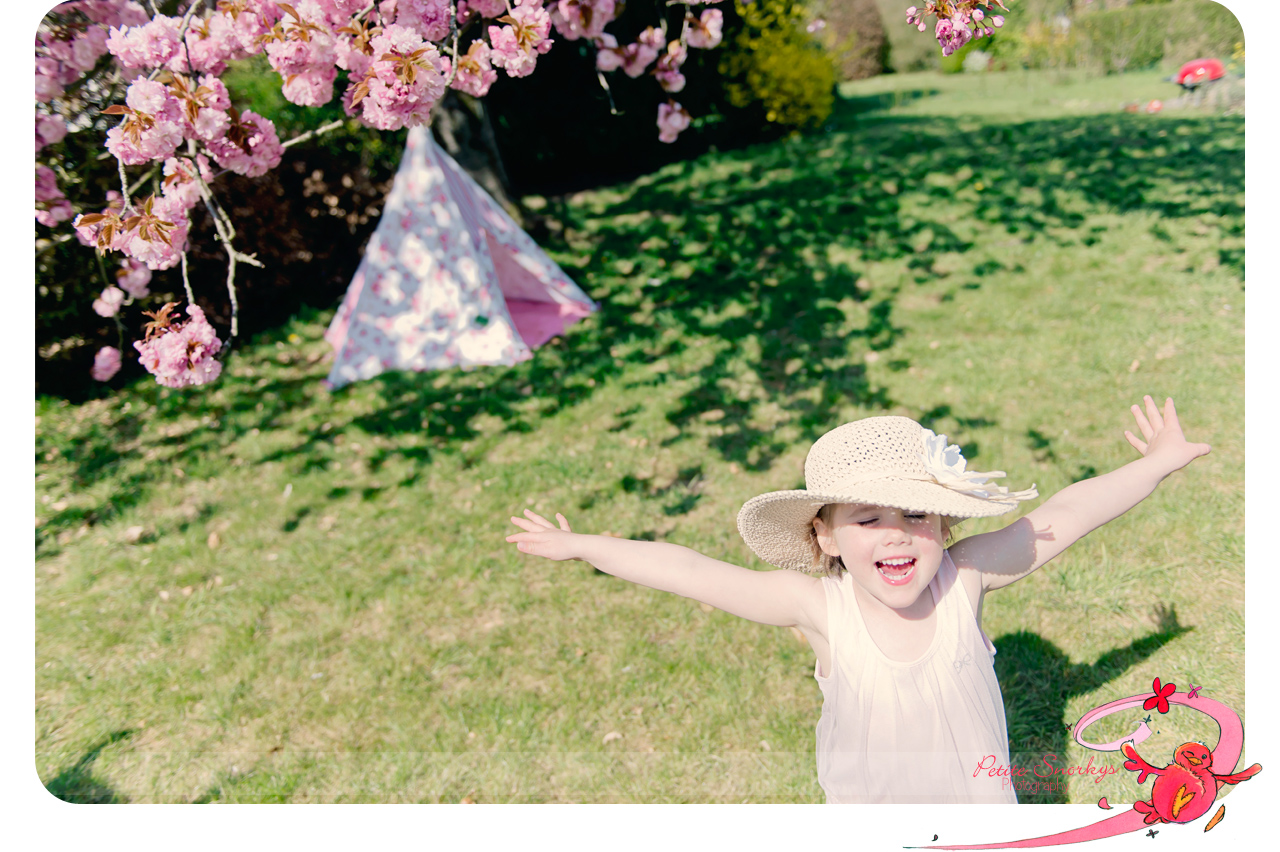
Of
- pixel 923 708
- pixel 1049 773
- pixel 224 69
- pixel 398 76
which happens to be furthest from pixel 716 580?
pixel 224 69

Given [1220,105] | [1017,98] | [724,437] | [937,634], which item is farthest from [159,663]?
[1017,98]

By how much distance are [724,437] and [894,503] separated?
3494mm

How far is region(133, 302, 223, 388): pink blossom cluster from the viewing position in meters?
3.39

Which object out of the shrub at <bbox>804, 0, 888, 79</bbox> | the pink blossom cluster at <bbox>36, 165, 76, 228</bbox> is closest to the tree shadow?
the pink blossom cluster at <bbox>36, 165, 76, 228</bbox>

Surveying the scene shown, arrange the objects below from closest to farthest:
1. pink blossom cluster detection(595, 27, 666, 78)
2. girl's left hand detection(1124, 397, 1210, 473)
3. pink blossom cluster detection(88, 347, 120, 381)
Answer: girl's left hand detection(1124, 397, 1210, 473) < pink blossom cluster detection(595, 27, 666, 78) < pink blossom cluster detection(88, 347, 120, 381)

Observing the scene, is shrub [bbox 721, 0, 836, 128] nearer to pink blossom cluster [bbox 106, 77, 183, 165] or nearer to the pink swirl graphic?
pink blossom cluster [bbox 106, 77, 183, 165]

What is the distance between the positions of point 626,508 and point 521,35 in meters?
2.66

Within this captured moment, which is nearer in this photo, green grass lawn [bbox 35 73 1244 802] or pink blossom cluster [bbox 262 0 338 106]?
pink blossom cluster [bbox 262 0 338 106]

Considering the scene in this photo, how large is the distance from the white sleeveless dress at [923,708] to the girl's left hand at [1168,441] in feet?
2.56

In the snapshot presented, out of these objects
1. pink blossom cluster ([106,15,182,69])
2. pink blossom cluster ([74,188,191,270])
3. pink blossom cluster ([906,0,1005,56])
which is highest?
pink blossom cluster ([106,15,182,69])

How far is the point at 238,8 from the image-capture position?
10.3 feet

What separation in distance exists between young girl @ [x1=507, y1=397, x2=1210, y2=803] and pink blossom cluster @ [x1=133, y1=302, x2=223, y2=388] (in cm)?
203

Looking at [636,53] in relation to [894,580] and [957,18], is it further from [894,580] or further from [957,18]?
[894,580]

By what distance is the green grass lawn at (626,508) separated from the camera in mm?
3414
